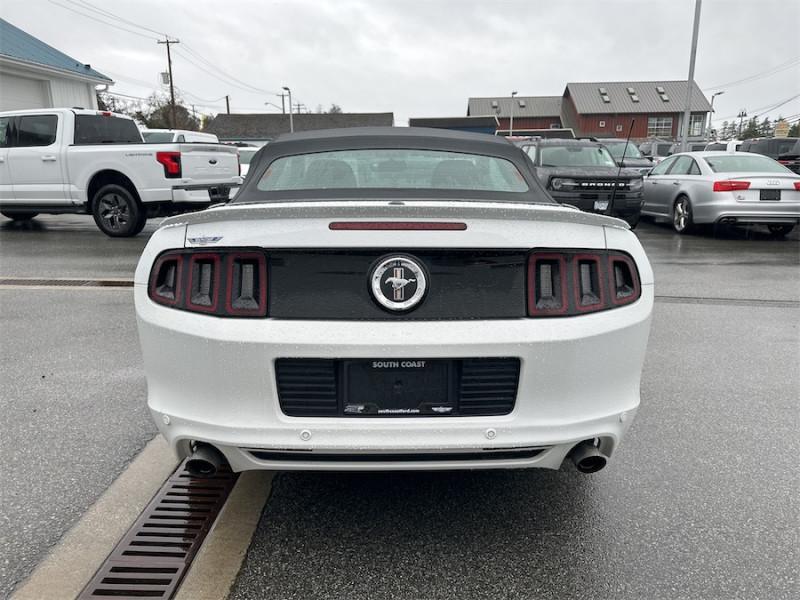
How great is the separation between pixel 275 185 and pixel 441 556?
199 cm

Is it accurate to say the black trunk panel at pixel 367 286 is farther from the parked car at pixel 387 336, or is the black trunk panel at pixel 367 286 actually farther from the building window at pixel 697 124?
the building window at pixel 697 124

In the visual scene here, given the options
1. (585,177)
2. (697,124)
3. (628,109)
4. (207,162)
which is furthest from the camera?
(697,124)

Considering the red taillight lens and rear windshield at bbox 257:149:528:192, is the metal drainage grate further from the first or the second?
rear windshield at bbox 257:149:528:192

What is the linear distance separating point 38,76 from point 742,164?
2535 centimetres

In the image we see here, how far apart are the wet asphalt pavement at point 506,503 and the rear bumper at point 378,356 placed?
0.41m

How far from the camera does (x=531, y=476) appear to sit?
9.99ft

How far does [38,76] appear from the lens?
82.5 feet

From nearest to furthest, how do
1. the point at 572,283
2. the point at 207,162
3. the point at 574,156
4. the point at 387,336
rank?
the point at 387,336, the point at 572,283, the point at 207,162, the point at 574,156

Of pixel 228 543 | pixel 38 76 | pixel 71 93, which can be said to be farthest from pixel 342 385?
pixel 71 93

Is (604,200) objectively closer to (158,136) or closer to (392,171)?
(392,171)

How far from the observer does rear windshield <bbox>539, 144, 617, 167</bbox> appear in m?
12.5

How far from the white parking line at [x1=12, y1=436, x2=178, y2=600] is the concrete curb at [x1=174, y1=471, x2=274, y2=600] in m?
0.35

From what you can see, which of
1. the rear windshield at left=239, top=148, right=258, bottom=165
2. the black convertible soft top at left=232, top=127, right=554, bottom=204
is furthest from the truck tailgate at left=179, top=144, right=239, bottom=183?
the black convertible soft top at left=232, top=127, right=554, bottom=204

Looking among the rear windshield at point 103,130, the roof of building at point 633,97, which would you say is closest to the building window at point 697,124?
the roof of building at point 633,97
